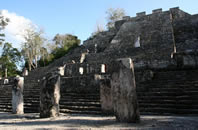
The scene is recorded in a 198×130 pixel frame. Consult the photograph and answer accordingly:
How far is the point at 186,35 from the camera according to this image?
19.9 metres

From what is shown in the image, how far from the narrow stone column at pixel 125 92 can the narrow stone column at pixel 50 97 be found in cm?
239

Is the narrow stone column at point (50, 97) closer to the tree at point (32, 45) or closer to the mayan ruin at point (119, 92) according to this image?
the mayan ruin at point (119, 92)

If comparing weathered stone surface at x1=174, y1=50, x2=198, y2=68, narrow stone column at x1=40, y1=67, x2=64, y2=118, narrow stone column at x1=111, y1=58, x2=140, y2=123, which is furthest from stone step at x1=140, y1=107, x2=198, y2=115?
weathered stone surface at x1=174, y1=50, x2=198, y2=68

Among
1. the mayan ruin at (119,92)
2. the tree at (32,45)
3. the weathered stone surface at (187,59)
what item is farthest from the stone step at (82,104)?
the tree at (32,45)

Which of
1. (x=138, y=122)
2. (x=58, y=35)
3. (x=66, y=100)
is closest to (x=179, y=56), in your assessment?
(x=66, y=100)

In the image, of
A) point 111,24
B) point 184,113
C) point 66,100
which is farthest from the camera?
point 111,24

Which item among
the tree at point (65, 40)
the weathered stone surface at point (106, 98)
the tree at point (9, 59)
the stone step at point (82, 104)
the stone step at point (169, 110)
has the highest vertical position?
the tree at point (65, 40)

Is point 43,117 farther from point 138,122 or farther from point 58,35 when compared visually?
point 58,35

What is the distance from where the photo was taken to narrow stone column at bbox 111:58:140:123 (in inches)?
172

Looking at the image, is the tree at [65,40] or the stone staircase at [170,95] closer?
the stone staircase at [170,95]

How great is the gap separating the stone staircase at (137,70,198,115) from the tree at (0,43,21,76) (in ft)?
97.0

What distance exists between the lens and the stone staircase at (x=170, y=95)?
5805 mm

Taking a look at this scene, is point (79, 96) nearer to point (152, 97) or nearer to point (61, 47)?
point (152, 97)

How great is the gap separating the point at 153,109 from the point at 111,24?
3323 cm
